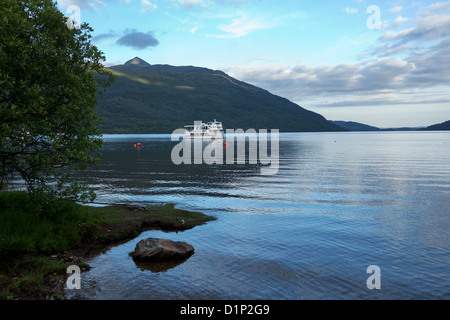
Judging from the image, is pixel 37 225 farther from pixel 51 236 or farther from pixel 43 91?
pixel 43 91

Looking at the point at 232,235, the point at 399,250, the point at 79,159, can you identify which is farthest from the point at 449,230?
the point at 79,159

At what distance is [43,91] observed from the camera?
1744 centimetres

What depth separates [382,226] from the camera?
948 inches

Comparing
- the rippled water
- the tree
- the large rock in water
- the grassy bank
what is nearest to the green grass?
the grassy bank

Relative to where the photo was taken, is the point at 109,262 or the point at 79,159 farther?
the point at 79,159

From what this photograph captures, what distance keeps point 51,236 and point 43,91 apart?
8162mm

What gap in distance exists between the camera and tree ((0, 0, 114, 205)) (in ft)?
51.9

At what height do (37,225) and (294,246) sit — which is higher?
(37,225)

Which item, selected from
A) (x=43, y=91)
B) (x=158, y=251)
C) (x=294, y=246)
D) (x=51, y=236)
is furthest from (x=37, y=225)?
(x=294, y=246)

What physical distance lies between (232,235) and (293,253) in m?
4.99

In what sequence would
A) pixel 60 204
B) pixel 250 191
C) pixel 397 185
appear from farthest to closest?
1. pixel 397 185
2. pixel 250 191
3. pixel 60 204

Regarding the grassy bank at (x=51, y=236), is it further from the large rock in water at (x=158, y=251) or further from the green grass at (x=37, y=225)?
the large rock in water at (x=158, y=251)
